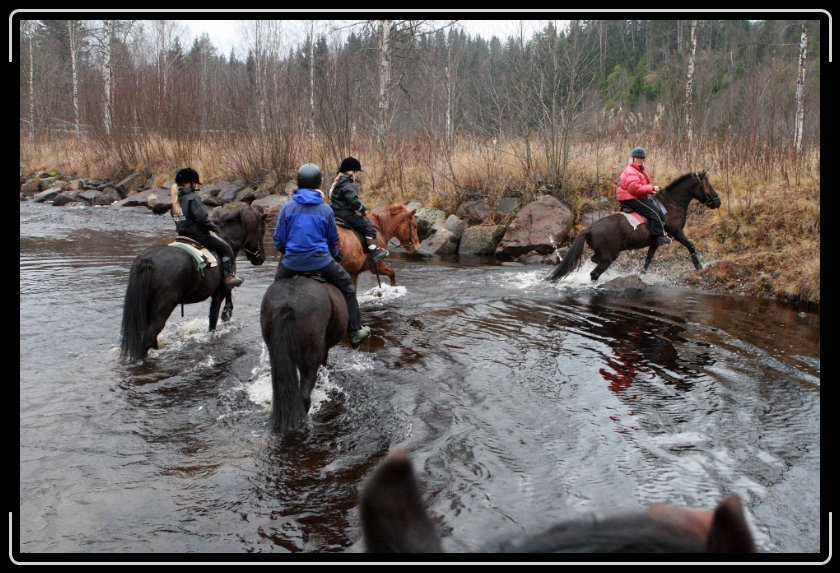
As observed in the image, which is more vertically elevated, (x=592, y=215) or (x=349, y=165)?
(x=349, y=165)

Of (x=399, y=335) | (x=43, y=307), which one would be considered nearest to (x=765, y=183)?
(x=399, y=335)

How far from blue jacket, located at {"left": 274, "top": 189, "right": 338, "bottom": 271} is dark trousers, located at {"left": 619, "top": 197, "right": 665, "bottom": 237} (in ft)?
26.2

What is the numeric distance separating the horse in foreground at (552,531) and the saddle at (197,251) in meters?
7.10

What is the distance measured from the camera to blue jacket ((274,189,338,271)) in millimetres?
6102

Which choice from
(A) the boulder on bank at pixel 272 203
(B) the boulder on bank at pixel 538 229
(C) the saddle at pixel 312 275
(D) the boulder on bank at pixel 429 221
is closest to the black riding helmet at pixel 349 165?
(C) the saddle at pixel 312 275

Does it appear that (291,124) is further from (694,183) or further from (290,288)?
(290,288)

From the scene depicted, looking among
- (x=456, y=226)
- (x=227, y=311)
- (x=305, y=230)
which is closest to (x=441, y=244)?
(x=456, y=226)

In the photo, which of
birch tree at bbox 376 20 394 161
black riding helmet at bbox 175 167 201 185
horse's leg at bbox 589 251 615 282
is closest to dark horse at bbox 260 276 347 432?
black riding helmet at bbox 175 167 201 185

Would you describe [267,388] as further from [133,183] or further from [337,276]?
[133,183]

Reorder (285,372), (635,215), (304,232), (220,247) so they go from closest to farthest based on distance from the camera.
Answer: (285,372)
(304,232)
(220,247)
(635,215)

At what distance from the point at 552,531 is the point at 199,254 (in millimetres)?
7309

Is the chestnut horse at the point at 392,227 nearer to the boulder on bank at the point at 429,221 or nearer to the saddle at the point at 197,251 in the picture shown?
the saddle at the point at 197,251

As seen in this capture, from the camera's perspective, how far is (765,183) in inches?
567

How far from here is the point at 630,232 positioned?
Result: 11930 mm
